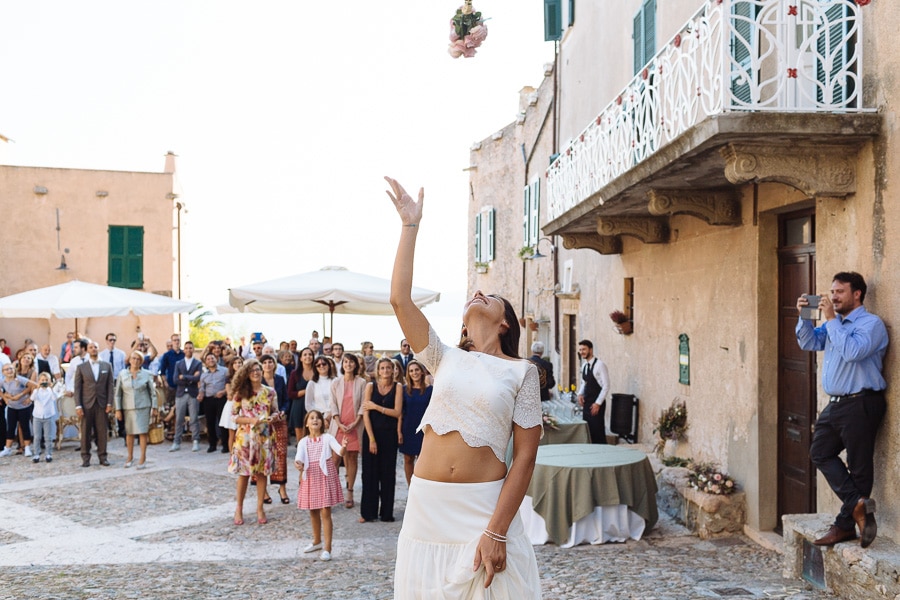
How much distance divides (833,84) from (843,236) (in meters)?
1.12

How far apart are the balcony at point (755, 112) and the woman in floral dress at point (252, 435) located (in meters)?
4.56

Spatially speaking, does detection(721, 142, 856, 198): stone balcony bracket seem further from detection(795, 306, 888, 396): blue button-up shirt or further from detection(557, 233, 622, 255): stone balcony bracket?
detection(557, 233, 622, 255): stone balcony bracket

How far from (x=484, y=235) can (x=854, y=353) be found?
20112 millimetres

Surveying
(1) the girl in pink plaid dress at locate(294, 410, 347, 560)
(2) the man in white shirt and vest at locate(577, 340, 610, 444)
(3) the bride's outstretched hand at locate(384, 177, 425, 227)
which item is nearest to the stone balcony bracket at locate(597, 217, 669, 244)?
(2) the man in white shirt and vest at locate(577, 340, 610, 444)

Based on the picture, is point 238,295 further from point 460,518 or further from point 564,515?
point 460,518

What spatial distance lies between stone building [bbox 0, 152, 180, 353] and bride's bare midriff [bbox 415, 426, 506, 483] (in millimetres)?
22260

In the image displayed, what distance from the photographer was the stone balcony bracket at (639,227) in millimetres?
10445

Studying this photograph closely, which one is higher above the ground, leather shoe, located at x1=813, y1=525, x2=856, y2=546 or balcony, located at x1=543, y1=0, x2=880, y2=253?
balcony, located at x1=543, y1=0, x2=880, y2=253

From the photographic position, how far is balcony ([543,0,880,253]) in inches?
223

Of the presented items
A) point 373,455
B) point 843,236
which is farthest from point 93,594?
point 843,236

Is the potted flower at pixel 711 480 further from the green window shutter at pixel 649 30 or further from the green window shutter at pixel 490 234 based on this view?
the green window shutter at pixel 490 234

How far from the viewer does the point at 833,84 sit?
19.1 ft

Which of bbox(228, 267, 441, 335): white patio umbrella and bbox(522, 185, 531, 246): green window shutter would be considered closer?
bbox(228, 267, 441, 335): white patio umbrella

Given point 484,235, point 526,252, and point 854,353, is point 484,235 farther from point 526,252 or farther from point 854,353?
point 854,353
